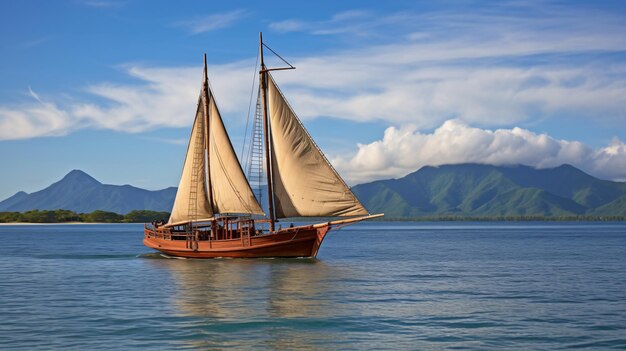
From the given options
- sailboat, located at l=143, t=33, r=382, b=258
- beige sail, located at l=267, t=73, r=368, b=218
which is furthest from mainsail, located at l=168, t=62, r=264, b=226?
beige sail, located at l=267, t=73, r=368, b=218

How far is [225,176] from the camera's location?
7225cm

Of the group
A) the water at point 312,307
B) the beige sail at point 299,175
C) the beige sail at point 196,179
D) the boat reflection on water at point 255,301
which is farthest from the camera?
the beige sail at point 196,179

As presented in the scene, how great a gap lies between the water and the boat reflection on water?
84 millimetres

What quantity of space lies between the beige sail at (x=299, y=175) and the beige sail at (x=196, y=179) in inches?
383

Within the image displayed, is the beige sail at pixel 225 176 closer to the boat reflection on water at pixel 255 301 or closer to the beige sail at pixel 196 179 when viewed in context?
the beige sail at pixel 196 179

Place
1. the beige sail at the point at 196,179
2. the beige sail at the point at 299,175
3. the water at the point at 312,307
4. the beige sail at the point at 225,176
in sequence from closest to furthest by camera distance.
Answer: the water at the point at 312,307, the beige sail at the point at 299,175, the beige sail at the point at 225,176, the beige sail at the point at 196,179

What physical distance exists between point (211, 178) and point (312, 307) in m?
35.6

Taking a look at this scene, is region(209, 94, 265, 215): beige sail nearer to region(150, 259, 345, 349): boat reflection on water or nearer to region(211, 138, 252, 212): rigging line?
region(211, 138, 252, 212): rigging line

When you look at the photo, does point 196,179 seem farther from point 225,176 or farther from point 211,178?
point 225,176

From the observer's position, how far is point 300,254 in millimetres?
70250

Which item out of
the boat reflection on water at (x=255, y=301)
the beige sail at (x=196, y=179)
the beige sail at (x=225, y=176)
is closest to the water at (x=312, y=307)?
the boat reflection on water at (x=255, y=301)

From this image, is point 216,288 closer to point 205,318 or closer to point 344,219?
point 205,318

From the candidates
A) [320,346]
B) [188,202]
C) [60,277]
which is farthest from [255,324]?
[188,202]

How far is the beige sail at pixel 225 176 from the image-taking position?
234ft
